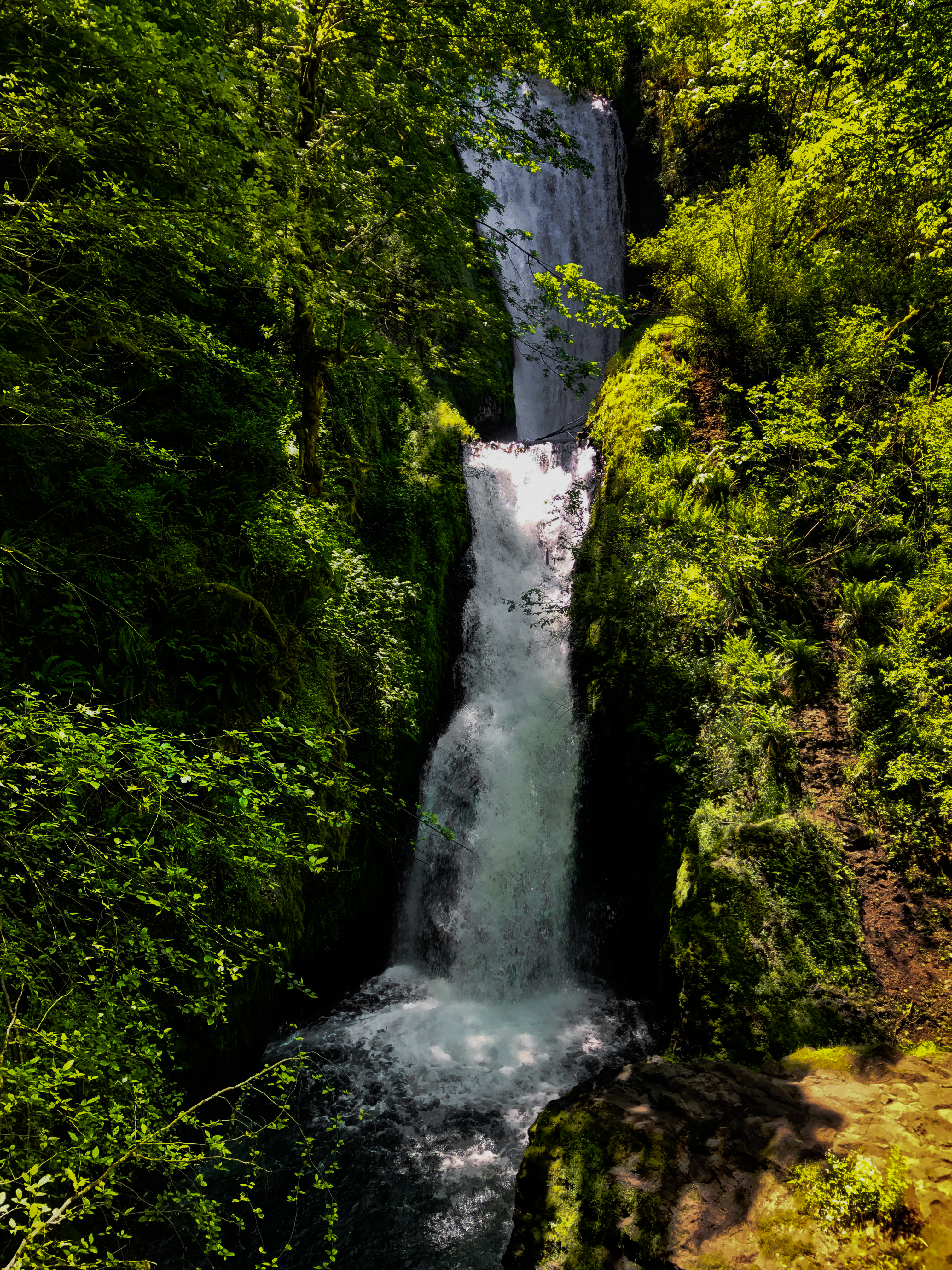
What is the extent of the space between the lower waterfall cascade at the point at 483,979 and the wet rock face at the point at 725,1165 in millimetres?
1137

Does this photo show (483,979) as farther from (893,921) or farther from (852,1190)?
(852,1190)

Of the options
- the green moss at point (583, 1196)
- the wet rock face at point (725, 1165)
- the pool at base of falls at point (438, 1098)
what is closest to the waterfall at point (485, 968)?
the pool at base of falls at point (438, 1098)

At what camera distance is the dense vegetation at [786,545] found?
5430mm

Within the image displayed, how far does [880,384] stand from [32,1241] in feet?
35.0

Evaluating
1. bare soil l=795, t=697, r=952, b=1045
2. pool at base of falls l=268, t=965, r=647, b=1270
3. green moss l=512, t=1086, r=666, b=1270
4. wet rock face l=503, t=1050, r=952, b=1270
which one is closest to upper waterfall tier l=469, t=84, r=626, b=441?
bare soil l=795, t=697, r=952, b=1045

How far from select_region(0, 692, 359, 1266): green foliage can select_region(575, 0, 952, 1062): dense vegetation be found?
14.4ft

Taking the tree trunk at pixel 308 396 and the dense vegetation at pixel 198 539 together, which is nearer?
the dense vegetation at pixel 198 539

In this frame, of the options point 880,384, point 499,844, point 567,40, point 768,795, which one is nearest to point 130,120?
point 567,40

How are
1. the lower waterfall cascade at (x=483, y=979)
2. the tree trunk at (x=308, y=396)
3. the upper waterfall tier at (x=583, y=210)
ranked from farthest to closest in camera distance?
1. the upper waterfall tier at (x=583, y=210)
2. the tree trunk at (x=308, y=396)
3. the lower waterfall cascade at (x=483, y=979)

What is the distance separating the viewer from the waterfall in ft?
16.7

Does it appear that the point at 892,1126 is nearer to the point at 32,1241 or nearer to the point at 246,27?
the point at 32,1241

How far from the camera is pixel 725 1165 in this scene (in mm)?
3844

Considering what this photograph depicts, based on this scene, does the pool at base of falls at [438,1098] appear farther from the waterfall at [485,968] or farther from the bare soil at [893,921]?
the bare soil at [893,921]

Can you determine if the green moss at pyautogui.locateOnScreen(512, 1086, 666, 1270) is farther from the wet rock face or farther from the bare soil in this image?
the bare soil
